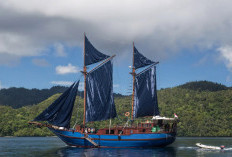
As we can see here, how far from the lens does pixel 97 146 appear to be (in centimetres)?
6106

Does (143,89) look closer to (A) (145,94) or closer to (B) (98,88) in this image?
(A) (145,94)

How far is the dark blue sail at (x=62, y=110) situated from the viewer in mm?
60281

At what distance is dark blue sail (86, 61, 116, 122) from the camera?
209 ft

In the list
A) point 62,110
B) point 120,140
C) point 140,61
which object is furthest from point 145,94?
point 62,110

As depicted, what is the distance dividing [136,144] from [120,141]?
318 cm

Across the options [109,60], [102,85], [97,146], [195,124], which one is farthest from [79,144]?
[195,124]

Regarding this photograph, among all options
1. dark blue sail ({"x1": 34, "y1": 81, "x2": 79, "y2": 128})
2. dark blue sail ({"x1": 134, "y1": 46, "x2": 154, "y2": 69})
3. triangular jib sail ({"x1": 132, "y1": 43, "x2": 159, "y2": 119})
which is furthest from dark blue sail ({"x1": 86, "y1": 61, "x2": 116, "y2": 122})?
dark blue sail ({"x1": 134, "y1": 46, "x2": 154, "y2": 69})

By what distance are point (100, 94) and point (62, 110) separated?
836 centimetres

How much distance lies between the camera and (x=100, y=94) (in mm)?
64125

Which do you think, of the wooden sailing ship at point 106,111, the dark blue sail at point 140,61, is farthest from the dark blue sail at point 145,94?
the dark blue sail at point 140,61

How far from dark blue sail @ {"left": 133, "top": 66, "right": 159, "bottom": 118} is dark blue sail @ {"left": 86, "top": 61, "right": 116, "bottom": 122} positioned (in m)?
6.38

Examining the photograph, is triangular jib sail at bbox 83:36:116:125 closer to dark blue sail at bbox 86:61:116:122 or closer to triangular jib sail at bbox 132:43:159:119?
dark blue sail at bbox 86:61:116:122

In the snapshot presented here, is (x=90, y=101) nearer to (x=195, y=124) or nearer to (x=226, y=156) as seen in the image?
(x=226, y=156)

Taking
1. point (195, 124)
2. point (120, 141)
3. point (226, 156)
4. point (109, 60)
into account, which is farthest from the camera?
point (195, 124)
